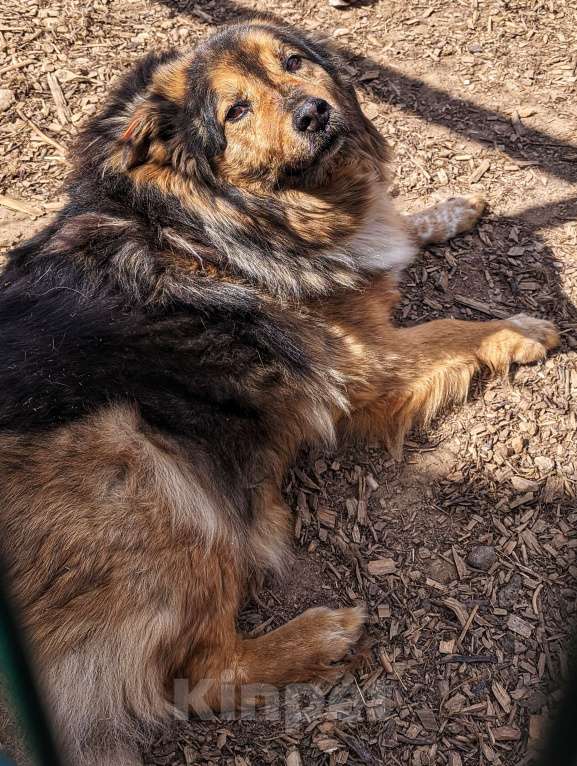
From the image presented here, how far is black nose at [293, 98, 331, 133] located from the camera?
3.44 m

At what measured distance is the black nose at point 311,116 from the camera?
3443mm

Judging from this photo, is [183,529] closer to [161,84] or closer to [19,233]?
[161,84]

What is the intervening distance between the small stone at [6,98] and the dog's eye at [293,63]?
275cm

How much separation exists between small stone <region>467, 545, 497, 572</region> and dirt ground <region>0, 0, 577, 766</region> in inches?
0.4

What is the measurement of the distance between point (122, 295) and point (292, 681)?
1.90 meters

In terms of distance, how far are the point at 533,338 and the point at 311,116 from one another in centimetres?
175

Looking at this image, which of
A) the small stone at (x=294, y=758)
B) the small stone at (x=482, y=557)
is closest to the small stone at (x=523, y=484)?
the small stone at (x=482, y=557)

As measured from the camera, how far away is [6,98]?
212 inches

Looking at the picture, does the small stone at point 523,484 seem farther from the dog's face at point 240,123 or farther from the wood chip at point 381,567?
the dog's face at point 240,123

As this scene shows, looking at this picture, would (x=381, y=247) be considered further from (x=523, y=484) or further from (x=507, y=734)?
(x=507, y=734)

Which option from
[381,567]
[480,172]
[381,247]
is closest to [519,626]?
[381,567]

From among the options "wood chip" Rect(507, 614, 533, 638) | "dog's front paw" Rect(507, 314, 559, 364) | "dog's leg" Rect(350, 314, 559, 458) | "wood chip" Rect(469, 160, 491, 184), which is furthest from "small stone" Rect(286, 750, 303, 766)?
"wood chip" Rect(469, 160, 491, 184)

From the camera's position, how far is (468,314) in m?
4.42

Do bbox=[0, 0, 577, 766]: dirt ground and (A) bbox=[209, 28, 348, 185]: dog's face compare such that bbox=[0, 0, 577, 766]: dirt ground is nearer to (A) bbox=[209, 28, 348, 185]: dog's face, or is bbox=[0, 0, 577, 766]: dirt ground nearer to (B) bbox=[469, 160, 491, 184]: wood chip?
(B) bbox=[469, 160, 491, 184]: wood chip
